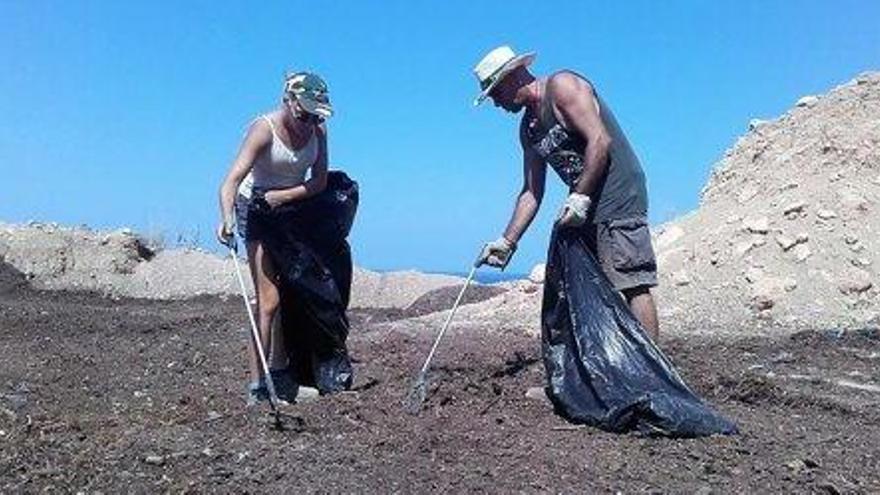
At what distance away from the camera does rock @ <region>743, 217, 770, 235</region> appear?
9564 millimetres

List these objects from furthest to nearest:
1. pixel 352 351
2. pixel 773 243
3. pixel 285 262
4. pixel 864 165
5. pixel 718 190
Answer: pixel 718 190, pixel 864 165, pixel 773 243, pixel 352 351, pixel 285 262

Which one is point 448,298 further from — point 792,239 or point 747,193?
point 792,239

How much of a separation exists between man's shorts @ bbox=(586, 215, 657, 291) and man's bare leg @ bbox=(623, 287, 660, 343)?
0.15ft

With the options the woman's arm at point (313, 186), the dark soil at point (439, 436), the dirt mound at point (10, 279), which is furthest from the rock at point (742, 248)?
the dirt mound at point (10, 279)

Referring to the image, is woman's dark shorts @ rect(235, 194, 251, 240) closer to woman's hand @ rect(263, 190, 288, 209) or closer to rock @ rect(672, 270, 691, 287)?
woman's hand @ rect(263, 190, 288, 209)

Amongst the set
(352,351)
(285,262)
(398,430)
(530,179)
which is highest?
(530,179)

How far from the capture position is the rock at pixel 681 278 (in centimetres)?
945

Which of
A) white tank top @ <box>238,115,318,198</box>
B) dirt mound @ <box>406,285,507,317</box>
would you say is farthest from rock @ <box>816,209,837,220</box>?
white tank top @ <box>238,115,318,198</box>

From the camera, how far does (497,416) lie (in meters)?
4.59

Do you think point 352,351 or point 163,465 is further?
point 352,351

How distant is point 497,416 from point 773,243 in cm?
551

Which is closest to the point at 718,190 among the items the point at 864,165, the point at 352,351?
the point at 864,165

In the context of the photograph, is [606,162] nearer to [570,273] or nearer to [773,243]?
[570,273]

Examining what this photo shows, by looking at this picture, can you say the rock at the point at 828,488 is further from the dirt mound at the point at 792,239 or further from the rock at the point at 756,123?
the rock at the point at 756,123
